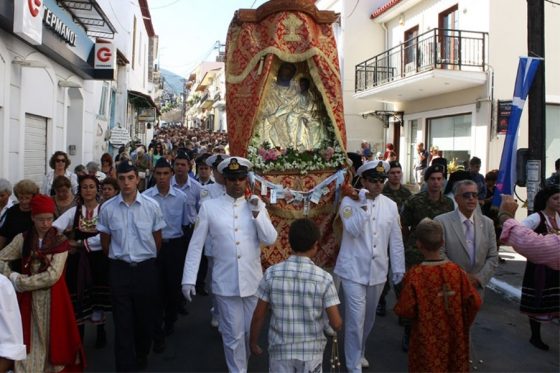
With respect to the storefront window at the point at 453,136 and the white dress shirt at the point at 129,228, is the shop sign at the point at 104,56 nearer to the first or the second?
the white dress shirt at the point at 129,228

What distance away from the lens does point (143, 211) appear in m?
4.50

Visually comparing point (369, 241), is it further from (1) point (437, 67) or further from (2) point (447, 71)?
(1) point (437, 67)

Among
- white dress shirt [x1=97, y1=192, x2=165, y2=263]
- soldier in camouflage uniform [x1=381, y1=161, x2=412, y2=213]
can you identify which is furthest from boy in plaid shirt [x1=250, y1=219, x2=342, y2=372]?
soldier in camouflage uniform [x1=381, y1=161, x2=412, y2=213]

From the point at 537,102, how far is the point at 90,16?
9814 millimetres

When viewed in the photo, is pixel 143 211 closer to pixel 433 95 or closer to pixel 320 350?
pixel 320 350

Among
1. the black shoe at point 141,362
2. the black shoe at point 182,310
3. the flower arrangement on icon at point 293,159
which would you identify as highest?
the flower arrangement on icon at point 293,159

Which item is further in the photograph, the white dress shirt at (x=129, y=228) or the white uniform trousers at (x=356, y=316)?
the white dress shirt at (x=129, y=228)

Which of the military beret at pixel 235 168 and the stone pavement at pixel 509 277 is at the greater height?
the military beret at pixel 235 168

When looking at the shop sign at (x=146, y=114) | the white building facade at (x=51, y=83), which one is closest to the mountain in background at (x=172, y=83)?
the shop sign at (x=146, y=114)

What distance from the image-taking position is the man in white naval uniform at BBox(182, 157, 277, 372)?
395cm

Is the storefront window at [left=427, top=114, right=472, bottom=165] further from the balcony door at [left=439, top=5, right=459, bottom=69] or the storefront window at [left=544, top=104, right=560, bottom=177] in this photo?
the storefront window at [left=544, top=104, right=560, bottom=177]

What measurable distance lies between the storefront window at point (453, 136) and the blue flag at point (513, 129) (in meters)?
7.79

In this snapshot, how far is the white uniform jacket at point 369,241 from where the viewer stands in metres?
4.40

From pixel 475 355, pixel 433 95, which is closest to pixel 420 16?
pixel 433 95
